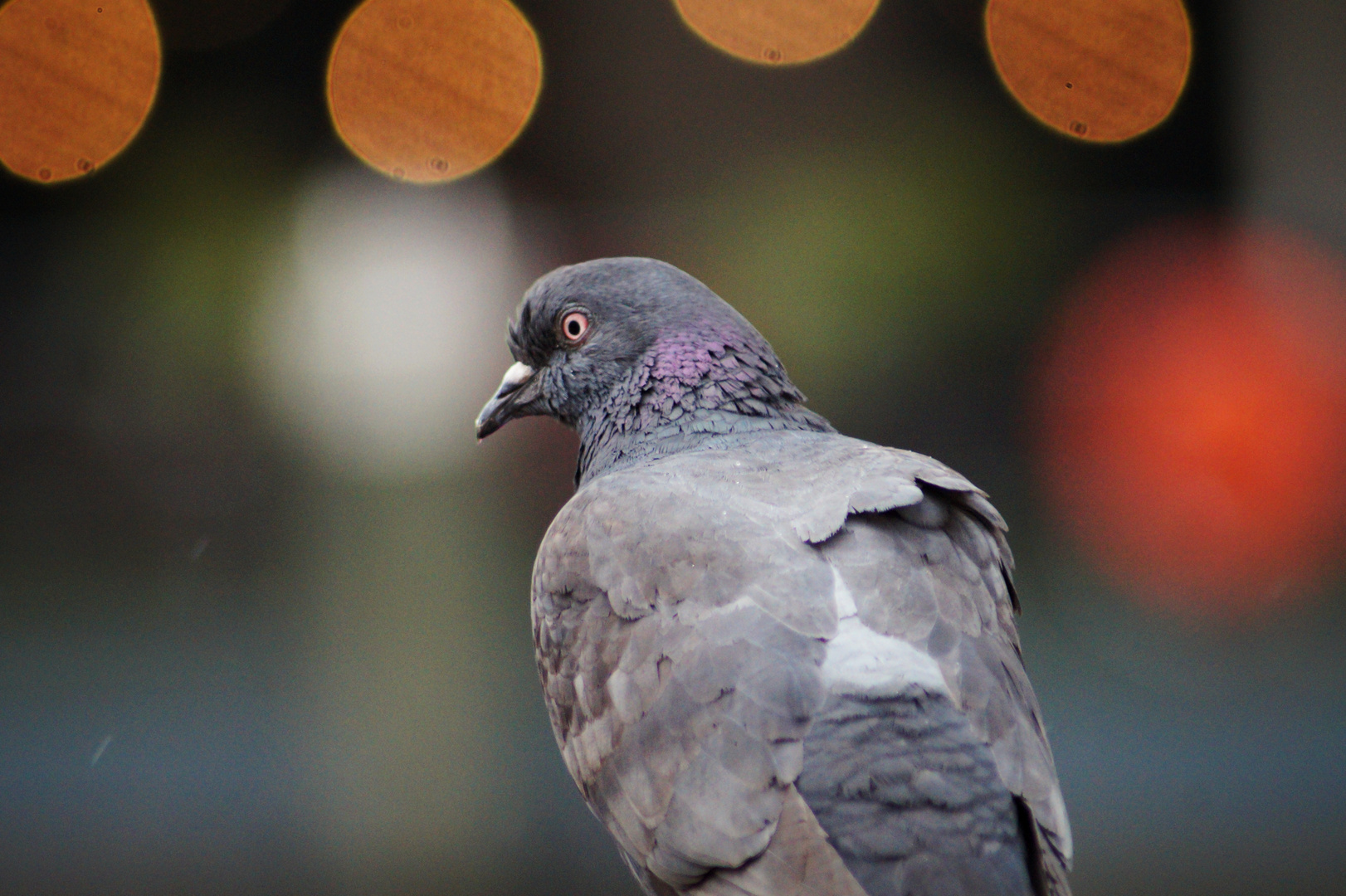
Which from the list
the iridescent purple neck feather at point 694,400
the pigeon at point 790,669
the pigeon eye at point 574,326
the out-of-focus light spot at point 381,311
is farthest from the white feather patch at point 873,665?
the out-of-focus light spot at point 381,311

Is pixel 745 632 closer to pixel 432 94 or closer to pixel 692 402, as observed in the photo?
pixel 692 402

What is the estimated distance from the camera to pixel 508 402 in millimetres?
1972

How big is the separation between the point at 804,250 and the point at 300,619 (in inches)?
83.8

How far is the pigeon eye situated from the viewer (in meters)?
1.86

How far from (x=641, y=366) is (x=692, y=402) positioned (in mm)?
125

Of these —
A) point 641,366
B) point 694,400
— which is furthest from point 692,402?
point 641,366

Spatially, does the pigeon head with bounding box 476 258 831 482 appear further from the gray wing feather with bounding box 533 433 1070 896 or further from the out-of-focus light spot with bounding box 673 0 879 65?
the out-of-focus light spot with bounding box 673 0 879 65

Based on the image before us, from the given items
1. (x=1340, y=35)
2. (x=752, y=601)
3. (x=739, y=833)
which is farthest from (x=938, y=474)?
(x=1340, y=35)

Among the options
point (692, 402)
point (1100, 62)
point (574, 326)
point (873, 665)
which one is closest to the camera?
point (873, 665)

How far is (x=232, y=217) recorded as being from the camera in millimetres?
3445

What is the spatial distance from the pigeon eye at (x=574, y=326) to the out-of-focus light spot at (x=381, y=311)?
1.57 meters

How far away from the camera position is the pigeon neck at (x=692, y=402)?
66.7 inches

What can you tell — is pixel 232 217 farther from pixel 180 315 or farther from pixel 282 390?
pixel 282 390

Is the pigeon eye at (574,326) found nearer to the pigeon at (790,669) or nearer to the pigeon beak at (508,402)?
the pigeon beak at (508,402)
